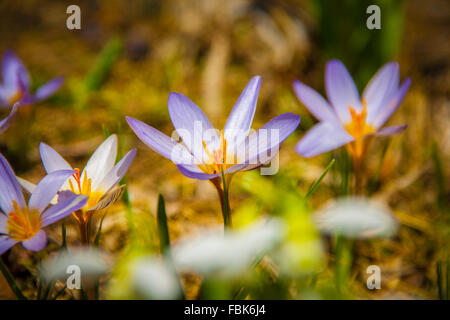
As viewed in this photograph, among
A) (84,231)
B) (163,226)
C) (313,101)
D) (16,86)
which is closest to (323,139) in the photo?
(313,101)

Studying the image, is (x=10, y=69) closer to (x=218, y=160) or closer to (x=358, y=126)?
(x=218, y=160)

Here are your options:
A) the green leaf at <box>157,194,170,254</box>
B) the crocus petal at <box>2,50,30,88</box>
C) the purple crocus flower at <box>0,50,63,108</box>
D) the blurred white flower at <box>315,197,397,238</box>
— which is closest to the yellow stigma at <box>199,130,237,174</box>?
the green leaf at <box>157,194,170,254</box>

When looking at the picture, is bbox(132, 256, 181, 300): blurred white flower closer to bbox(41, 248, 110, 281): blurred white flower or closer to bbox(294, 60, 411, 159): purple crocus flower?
bbox(41, 248, 110, 281): blurred white flower

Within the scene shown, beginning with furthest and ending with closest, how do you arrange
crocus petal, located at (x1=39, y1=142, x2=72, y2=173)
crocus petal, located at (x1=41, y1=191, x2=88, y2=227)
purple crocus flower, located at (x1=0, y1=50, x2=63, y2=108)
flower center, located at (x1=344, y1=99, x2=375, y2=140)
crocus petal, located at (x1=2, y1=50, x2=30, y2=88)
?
1. crocus petal, located at (x1=2, y1=50, x2=30, y2=88)
2. purple crocus flower, located at (x1=0, y1=50, x2=63, y2=108)
3. flower center, located at (x1=344, y1=99, x2=375, y2=140)
4. crocus petal, located at (x1=39, y1=142, x2=72, y2=173)
5. crocus petal, located at (x1=41, y1=191, x2=88, y2=227)

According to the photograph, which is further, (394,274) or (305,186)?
(305,186)

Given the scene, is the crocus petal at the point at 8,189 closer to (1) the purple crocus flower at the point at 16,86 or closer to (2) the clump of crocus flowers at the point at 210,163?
(2) the clump of crocus flowers at the point at 210,163
